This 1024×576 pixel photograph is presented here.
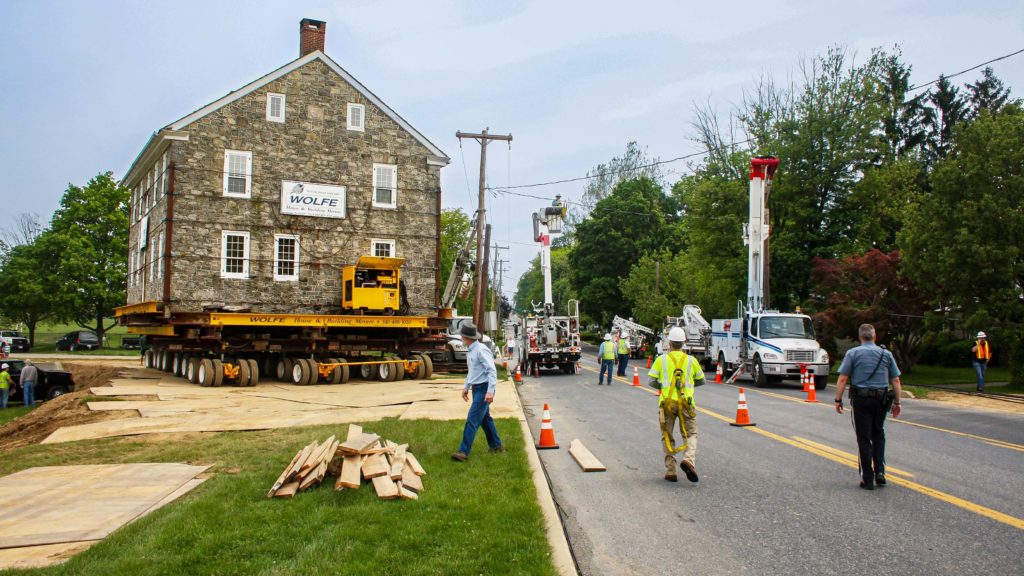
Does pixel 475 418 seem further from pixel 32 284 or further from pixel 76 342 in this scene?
pixel 76 342

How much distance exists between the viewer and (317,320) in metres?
25.6

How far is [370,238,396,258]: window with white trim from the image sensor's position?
29938mm

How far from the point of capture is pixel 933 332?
991 inches

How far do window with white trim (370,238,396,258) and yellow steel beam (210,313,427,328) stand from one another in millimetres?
3988

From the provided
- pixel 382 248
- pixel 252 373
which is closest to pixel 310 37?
pixel 382 248

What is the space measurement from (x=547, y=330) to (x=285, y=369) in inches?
396

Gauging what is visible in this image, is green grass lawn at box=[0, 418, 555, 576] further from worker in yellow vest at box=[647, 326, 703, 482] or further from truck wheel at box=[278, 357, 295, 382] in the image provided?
truck wheel at box=[278, 357, 295, 382]

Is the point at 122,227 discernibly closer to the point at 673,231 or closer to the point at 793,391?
the point at 673,231

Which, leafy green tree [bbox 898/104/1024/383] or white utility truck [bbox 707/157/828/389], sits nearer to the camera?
leafy green tree [bbox 898/104/1024/383]

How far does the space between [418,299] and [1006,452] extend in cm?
2259

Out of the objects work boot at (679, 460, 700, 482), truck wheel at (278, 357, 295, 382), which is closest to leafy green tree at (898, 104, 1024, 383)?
work boot at (679, 460, 700, 482)

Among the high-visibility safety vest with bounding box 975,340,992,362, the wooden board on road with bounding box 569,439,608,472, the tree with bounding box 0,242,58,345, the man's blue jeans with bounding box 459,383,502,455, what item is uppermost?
the tree with bounding box 0,242,58,345

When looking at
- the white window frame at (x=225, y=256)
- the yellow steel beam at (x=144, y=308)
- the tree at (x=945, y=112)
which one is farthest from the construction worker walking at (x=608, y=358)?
the tree at (x=945, y=112)

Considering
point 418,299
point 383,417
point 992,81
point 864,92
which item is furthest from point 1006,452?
point 992,81
